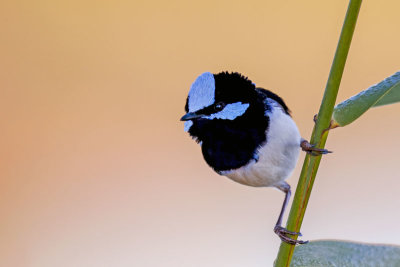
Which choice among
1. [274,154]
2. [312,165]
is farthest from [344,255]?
[274,154]

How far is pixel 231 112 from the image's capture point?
0.79m

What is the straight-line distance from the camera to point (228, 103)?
0.78 m

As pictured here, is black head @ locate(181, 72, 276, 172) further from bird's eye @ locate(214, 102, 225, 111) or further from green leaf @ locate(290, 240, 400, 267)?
green leaf @ locate(290, 240, 400, 267)

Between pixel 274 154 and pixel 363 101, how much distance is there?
0.36m

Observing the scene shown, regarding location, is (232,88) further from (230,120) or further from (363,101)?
(363,101)

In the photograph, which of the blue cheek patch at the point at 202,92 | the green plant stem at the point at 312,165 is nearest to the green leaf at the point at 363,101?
the green plant stem at the point at 312,165

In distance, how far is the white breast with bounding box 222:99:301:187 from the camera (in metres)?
0.80

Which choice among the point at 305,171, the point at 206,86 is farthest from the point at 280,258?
the point at 206,86

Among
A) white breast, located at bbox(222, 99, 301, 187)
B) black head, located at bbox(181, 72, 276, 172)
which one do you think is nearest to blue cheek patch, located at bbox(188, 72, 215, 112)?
black head, located at bbox(181, 72, 276, 172)

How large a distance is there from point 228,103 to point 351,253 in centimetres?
36

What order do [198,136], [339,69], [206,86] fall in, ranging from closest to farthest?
[339,69] → [206,86] → [198,136]

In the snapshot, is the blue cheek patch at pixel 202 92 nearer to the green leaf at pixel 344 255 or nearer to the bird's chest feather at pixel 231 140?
the bird's chest feather at pixel 231 140

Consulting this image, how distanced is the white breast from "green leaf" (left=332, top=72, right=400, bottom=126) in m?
0.32

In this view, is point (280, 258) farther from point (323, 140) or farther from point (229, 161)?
point (229, 161)
